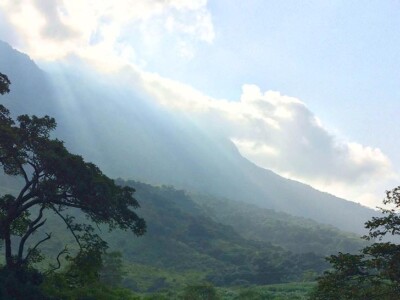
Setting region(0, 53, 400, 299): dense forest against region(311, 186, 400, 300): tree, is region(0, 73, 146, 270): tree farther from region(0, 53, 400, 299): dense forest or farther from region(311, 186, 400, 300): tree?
region(311, 186, 400, 300): tree

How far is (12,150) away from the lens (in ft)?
75.3

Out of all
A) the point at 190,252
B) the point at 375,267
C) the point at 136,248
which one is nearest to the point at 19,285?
the point at 375,267

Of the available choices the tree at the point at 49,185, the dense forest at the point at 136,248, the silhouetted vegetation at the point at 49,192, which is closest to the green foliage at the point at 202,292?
the dense forest at the point at 136,248

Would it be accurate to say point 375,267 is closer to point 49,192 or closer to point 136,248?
point 49,192

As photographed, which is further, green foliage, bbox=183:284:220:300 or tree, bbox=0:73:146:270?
green foliage, bbox=183:284:220:300

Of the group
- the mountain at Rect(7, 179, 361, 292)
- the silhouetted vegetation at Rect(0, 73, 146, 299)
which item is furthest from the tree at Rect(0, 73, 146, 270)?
the mountain at Rect(7, 179, 361, 292)

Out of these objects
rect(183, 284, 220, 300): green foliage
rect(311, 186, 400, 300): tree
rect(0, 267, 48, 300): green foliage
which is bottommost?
rect(183, 284, 220, 300): green foliage

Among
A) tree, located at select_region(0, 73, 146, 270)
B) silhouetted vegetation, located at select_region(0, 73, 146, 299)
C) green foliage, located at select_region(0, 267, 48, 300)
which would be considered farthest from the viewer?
tree, located at select_region(0, 73, 146, 270)

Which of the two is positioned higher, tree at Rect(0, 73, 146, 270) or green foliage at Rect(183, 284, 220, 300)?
tree at Rect(0, 73, 146, 270)

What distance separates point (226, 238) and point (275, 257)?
30944 millimetres

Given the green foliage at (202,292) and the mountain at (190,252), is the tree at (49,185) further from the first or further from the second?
the mountain at (190,252)

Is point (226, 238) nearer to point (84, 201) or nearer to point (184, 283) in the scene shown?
point (184, 283)

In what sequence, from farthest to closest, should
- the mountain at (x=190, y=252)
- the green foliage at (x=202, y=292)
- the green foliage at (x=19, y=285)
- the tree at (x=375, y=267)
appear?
the mountain at (x=190, y=252), the green foliage at (x=202, y=292), the green foliage at (x=19, y=285), the tree at (x=375, y=267)

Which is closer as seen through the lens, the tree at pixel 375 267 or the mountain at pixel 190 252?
the tree at pixel 375 267
